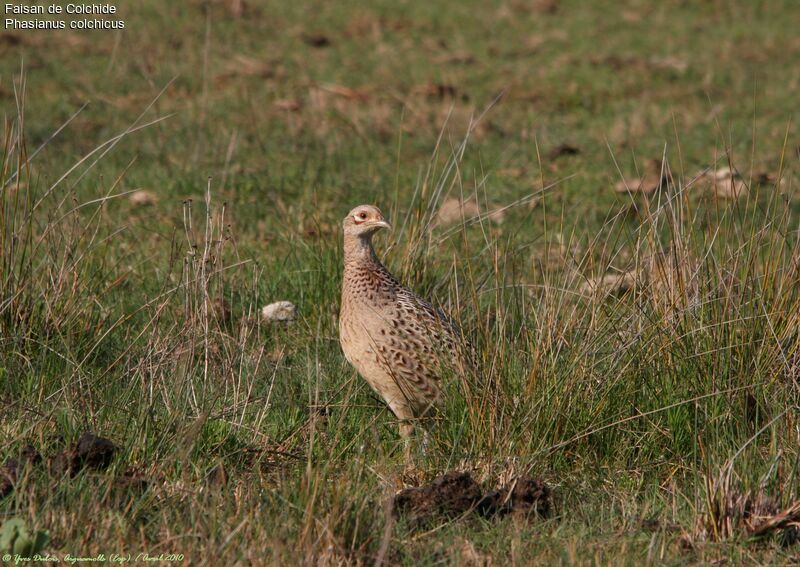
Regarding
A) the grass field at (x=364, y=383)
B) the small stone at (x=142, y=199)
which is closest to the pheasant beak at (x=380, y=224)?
the grass field at (x=364, y=383)

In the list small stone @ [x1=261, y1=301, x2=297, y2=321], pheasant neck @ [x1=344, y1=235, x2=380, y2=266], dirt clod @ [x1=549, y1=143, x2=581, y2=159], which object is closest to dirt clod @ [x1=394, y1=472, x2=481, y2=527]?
pheasant neck @ [x1=344, y1=235, x2=380, y2=266]

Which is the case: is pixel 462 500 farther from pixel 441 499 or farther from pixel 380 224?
pixel 380 224

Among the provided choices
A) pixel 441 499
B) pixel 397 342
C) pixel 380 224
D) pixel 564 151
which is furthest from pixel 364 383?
pixel 564 151

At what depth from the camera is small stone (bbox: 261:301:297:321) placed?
Answer: 6.17 meters

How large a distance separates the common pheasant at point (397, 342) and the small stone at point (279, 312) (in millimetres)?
777

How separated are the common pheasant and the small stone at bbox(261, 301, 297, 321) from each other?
0.78 metres

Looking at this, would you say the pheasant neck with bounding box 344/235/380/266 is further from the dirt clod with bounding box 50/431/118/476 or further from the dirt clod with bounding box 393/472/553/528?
the dirt clod with bounding box 50/431/118/476

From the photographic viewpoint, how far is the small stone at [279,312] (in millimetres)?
6168

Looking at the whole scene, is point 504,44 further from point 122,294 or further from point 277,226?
point 122,294

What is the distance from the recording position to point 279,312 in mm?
6180

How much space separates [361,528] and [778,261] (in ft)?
7.34

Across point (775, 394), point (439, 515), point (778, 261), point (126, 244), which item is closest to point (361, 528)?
point (439, 515)

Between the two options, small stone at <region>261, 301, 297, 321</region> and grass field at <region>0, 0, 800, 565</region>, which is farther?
small stone at <region>261, 301, 297, 321</region>

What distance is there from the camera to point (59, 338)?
5.29 metres
